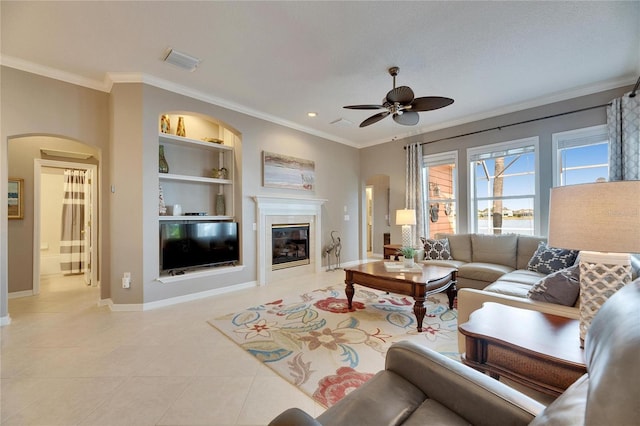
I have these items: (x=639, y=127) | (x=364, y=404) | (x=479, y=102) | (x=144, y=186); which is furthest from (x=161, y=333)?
(x=639, y=127)

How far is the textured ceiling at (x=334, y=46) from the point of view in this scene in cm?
231

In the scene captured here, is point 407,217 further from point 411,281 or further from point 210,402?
point 210,402

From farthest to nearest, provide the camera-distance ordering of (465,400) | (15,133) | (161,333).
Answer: (15,133) < (161,333) < (465,400)

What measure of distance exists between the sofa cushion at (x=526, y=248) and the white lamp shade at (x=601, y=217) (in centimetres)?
306

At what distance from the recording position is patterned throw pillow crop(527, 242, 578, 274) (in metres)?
3.08

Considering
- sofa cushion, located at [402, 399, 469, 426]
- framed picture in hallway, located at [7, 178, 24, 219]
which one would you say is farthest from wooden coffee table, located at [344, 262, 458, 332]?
framed picture in hallway, located at [7, 178, 24, 219]

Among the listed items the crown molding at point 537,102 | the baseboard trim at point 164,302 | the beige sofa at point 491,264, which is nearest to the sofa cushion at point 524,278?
the beige sofa at point 491,264

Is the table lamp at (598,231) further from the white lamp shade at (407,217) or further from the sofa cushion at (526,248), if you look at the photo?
the white lamp shade at (407,217)

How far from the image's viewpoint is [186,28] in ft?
8.24

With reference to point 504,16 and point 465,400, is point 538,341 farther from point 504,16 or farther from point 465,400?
point 504,16

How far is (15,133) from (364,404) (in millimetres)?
4417

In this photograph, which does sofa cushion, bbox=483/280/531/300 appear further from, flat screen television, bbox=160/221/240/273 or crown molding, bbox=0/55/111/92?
crown molding, bbox=0/55/111/92

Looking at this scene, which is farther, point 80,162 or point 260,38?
point 80,162

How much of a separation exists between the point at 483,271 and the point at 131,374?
3.95m
